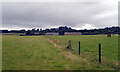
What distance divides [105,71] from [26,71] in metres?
4.89

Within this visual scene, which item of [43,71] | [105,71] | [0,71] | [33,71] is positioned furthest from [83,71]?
[0,71]

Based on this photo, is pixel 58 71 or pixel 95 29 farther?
pixel 95 29

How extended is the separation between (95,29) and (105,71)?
184m

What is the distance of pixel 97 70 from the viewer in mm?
7469

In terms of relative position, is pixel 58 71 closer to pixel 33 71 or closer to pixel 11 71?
pixel 33 71

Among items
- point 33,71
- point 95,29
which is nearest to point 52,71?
point 33,71

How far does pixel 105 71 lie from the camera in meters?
7.36

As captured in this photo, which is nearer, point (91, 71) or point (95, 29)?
point (91, 71)

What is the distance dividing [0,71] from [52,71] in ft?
10.5

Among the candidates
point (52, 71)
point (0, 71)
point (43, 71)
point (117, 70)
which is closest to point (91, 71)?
point (117, 70)

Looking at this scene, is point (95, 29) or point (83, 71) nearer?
point (83, 71)

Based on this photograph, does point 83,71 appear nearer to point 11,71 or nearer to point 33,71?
point 33,71

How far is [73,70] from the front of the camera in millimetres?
7402

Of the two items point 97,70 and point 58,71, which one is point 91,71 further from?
point 58,71
